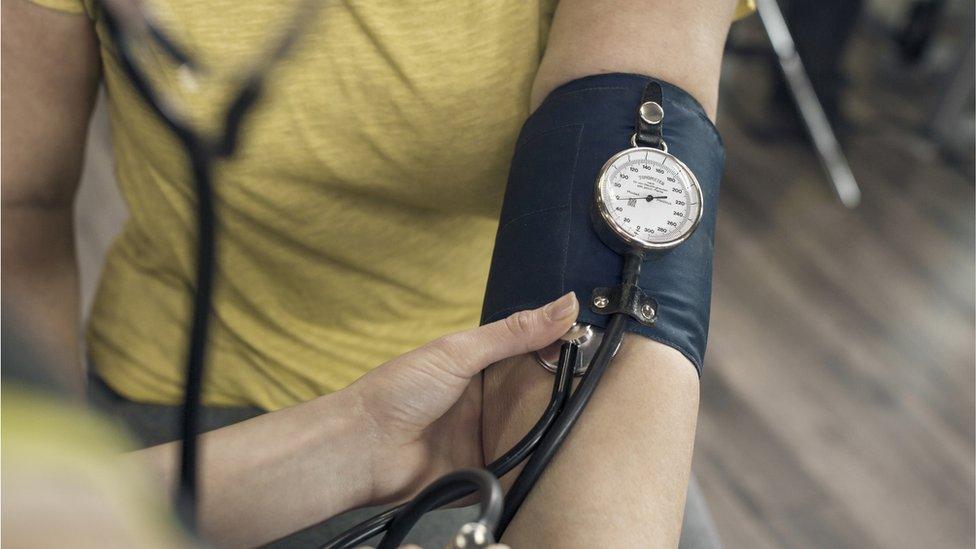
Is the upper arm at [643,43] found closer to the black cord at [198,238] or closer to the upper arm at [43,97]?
the upper arm at [43,97]

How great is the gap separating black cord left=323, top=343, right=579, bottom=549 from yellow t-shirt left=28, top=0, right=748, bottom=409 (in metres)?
0.27

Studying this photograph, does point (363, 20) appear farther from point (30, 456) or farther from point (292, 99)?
point (30, 456)

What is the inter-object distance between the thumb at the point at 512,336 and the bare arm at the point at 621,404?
46 mm

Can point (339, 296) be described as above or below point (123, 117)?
below

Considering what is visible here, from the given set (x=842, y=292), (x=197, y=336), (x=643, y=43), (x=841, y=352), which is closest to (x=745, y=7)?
(x=643, y=43)

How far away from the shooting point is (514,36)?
81cm

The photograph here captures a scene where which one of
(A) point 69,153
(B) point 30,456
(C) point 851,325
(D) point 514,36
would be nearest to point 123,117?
(A) point 69,153

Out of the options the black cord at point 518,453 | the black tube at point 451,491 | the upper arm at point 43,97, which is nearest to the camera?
the black tube at point 451,491

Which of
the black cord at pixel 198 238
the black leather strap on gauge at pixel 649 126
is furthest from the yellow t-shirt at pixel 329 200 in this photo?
the black cord at pixel 198 238

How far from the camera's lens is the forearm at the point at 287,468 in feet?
2.28

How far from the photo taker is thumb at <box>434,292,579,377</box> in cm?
65

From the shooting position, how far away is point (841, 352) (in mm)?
1966

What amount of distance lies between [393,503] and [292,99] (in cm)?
35

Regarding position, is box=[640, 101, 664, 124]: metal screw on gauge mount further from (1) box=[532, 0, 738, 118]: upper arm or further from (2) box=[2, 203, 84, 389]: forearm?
(2) box=[2, 203, 84, 389]: forearm
